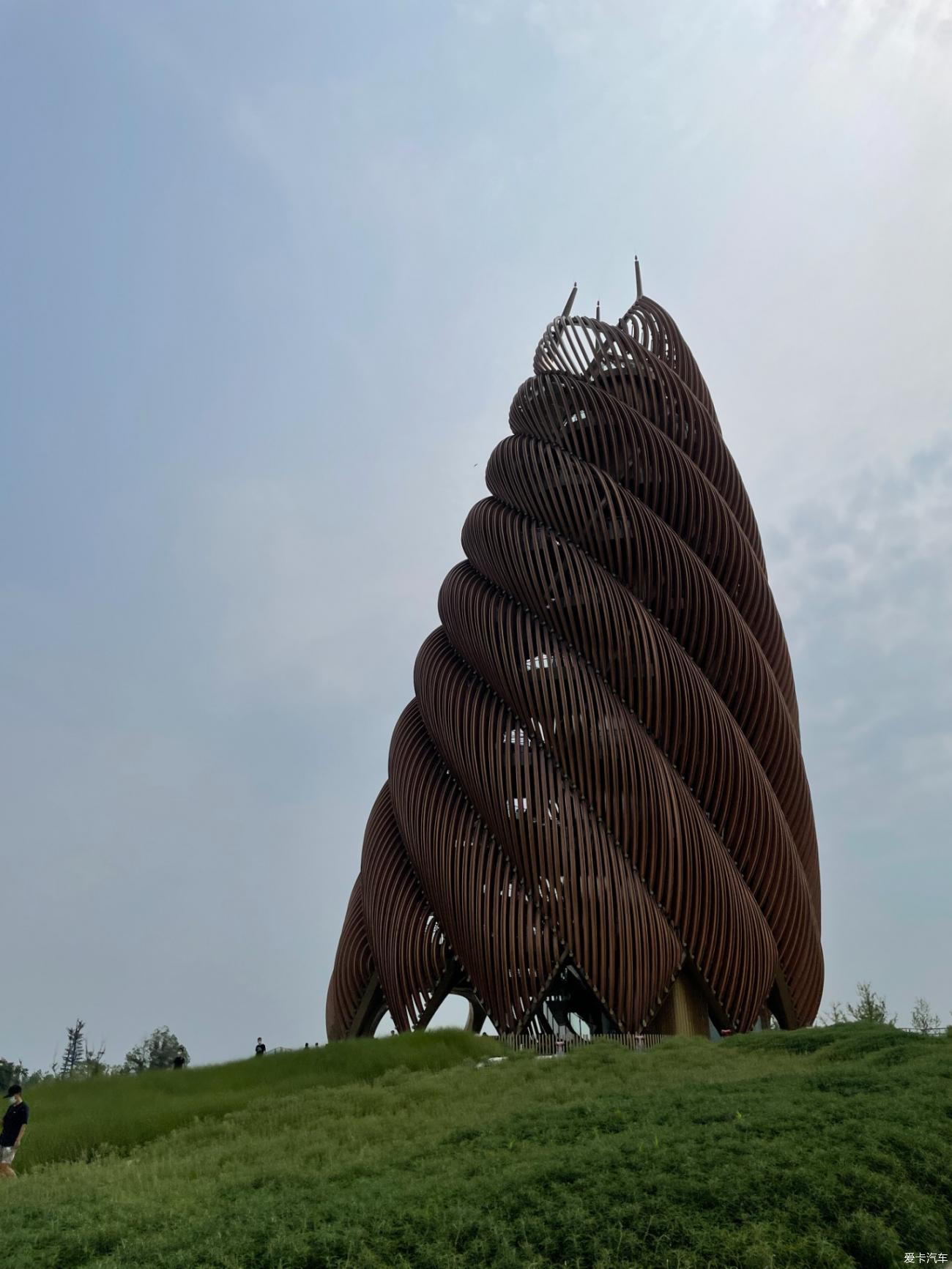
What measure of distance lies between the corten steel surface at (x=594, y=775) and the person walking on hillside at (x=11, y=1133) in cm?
1429

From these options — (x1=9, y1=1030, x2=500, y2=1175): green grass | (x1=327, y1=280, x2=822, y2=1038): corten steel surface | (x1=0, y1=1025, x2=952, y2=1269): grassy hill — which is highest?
(x1=327, y1=280, x2=822, y2=1038): corten steel surface

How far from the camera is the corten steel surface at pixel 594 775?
2431 cm

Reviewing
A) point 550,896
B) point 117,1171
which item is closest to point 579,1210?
point 117,1171

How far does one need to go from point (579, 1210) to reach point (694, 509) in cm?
2607

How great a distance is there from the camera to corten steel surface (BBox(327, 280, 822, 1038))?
79.8ft

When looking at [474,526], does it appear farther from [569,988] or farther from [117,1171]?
[117,1171]

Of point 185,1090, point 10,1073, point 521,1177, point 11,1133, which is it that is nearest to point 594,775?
point 185,1090

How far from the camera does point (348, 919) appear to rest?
30000 mm

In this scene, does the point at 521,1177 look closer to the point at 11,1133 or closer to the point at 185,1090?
the point at 11,1133

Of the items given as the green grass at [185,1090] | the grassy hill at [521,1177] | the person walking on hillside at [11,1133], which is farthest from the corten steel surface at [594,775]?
the person walking on hillside at [11,1133]

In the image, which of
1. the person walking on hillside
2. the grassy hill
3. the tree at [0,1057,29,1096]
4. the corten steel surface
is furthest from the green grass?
the tree at [0,1057,29,1096]

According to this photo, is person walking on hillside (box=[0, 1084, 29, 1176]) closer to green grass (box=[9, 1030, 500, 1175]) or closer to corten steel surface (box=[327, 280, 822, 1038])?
green grass (box=[9, 1030, 500, 1175])

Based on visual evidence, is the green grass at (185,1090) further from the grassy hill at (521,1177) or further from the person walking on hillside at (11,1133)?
the person walking on hillside at (11,1133)

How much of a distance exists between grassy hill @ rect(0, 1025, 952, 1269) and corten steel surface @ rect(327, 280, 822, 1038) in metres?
10.1
